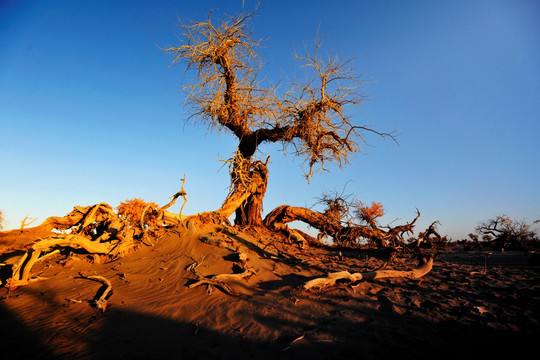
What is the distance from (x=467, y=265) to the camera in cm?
731

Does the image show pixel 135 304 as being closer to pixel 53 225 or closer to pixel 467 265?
pixel 53 225

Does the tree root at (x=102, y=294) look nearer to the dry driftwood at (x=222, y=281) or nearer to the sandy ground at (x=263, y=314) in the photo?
the sandy ground at (x=263, y=314)

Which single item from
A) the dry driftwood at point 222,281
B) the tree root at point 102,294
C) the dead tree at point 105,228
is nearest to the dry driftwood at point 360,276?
the dry driftwood at point 222,281

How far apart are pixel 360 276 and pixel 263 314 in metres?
2.44

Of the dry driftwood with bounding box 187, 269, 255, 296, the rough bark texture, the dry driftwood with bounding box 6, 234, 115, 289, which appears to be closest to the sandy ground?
the dry driftwood with bounding box 187, 269, 255, 296

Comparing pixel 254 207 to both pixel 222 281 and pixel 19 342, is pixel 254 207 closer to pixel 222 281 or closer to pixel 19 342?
pixel 222 281

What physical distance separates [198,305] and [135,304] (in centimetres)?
116

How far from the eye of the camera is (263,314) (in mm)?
4484

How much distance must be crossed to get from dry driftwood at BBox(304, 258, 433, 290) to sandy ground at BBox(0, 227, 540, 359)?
14 cm

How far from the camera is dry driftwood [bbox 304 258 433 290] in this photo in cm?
543

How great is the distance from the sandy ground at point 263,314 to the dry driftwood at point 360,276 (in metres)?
0.14

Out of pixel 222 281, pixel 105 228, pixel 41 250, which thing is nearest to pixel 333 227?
pixel 222 281

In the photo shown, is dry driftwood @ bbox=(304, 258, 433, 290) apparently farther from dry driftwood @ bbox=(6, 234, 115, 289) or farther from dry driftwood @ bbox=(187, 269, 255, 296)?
dry driftwood @ bbox=(6, 234, 115, 289)

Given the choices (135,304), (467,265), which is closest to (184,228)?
(135,304)
